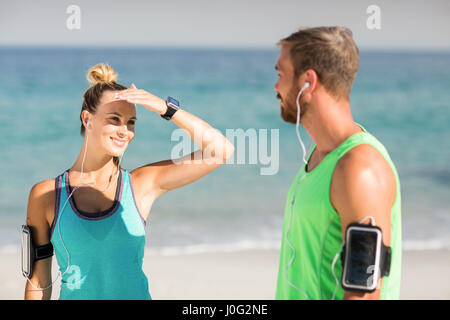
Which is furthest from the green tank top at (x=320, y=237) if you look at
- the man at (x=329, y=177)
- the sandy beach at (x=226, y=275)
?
the sandy beach at (x=226, y=275)

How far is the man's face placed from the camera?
76.5 inches

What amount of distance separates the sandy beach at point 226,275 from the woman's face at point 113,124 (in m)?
3.25

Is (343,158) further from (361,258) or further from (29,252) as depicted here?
(29,252)

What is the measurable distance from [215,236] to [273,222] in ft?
3.52

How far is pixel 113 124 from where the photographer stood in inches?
106

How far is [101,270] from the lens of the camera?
8.41 feet

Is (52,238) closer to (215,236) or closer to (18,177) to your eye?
(215,236)

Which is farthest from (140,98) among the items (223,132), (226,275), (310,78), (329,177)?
(223,132)

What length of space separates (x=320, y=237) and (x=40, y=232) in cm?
140

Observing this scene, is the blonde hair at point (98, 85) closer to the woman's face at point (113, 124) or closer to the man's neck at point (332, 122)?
the woman's face at point (113, 124)

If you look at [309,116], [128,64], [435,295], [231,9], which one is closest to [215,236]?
[435,295]

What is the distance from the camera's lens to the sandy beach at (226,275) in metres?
5.62

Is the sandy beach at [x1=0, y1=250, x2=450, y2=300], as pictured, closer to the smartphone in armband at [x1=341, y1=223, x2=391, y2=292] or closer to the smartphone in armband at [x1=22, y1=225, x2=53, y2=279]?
the smartphone in armband at [x1=22, y1=225, x2=53, y2=279]
